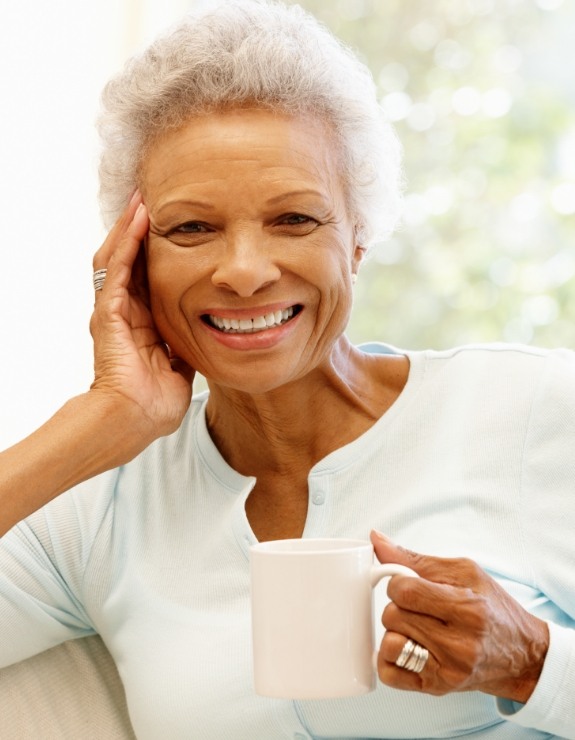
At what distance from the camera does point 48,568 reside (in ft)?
5.62

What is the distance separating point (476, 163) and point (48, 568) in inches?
76.5

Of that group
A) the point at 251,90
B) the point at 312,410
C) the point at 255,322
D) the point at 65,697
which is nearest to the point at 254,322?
the point at 255,322

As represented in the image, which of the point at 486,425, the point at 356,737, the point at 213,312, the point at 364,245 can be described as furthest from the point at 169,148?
the point at 356,737

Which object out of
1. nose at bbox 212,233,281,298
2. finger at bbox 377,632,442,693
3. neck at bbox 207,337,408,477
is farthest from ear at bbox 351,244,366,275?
finger at bbox 377,632,442,693

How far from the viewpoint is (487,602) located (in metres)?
1.16

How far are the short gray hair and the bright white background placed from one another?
681mm

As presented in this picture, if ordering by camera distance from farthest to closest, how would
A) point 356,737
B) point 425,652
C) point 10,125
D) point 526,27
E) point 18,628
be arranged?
point 526,27
point 10,125
point 18,628
point 356,737
point 425,652

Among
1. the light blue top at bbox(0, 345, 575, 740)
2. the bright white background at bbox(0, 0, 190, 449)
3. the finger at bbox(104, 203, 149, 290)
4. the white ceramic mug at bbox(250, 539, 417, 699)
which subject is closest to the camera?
the white ceramic mug at bbox(250, 539, 417, 699)

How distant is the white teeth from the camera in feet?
5.08

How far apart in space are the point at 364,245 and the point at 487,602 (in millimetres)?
745

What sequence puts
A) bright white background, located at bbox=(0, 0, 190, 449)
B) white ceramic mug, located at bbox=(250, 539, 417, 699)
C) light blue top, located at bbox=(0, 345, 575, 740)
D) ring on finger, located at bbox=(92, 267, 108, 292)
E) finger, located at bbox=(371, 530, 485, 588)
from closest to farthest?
white ceramic mug, located at bbox=(250, 539, 417, 699)
finger, located at bbox=(371, 530, 485, 588)
light blue top, located at bbox=(0, 345, 575, 740)
ring on finger, located at bbox=(92, 267, 108, 292)
bright white background, located at bbox=(0, 0, 190, 449)

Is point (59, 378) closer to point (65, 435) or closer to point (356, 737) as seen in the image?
point (65, 435)

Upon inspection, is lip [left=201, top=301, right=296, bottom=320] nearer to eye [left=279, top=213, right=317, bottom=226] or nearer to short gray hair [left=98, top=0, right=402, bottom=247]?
eye [left=279, top=213, right=317, bottom=226]

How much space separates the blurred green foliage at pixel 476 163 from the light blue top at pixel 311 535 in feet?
4.84
